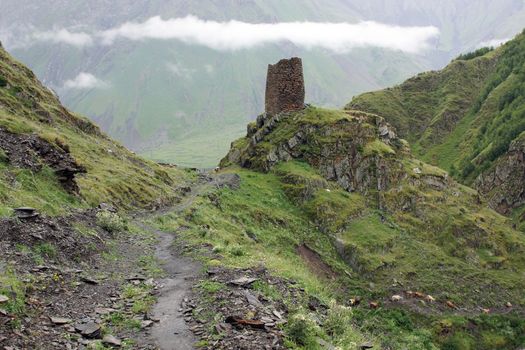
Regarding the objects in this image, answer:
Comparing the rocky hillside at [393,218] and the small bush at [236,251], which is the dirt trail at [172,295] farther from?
the rocky hillside at [393,218]

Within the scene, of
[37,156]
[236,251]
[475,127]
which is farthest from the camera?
[475,127]

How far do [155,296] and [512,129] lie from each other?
155 meters

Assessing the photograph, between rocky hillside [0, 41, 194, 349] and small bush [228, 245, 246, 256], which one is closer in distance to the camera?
rocky hillside [0, 41, 194, 349]

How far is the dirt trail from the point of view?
632 inches

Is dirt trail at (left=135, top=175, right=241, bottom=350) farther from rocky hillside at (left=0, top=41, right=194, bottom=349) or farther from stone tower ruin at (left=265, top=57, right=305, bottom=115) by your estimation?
stone tower ruin at (left=265, top=57, right=305, bottom=115)

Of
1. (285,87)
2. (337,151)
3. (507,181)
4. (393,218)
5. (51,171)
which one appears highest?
(285,87)

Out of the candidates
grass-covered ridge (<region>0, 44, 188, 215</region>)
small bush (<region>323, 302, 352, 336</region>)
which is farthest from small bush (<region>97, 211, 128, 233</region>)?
small bush (<region>323, 302, 352, 336</region>)

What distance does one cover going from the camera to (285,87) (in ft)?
269

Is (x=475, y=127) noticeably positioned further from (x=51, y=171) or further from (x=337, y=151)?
(x=51, y=171)

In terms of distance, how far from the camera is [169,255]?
29.6 meters

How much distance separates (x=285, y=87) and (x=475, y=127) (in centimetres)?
12001

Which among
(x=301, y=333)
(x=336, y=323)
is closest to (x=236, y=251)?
(x=336, y=323)

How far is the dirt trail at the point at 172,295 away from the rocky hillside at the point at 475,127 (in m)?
122

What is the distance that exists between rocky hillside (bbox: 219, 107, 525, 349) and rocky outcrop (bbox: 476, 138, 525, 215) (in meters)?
60.1
